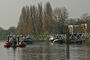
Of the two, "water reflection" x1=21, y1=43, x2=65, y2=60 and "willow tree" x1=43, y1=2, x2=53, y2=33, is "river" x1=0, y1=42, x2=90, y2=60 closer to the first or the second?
"water reflection" x1=21, y1=43, x2=65, y2=60

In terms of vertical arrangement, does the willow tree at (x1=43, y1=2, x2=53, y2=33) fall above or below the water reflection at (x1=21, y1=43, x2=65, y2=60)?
above

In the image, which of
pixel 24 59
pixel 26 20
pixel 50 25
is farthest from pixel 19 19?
pixel 24 59

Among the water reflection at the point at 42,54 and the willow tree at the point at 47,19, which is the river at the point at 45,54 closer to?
the water reflection at the point at 42,54

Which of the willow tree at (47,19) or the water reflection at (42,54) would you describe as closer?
the water reflection at (42,54)

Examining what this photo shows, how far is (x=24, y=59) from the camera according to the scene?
90.6ft

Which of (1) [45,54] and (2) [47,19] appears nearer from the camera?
(1) [45,54]

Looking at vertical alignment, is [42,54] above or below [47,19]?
below

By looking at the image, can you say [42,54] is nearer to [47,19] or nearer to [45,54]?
[45,54]

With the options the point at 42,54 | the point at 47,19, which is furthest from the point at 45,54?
the point at 47,19

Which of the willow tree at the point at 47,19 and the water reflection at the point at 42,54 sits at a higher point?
the willow tree at the point at 47,19

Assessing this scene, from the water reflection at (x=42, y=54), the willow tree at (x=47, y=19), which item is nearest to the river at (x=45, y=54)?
the water reflection at (x=42, y=54)

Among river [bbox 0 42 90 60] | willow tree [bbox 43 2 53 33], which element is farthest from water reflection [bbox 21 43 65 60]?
willow tree [bbox 43 2 53 33]

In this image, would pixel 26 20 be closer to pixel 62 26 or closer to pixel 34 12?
pixel 34 12

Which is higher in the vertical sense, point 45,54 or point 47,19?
point 47,19
